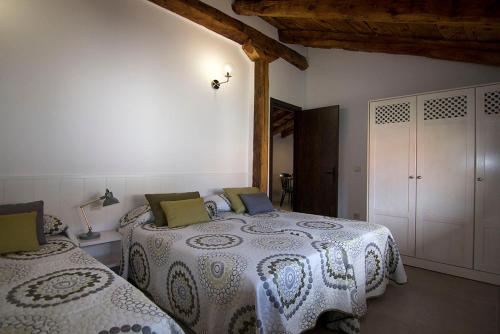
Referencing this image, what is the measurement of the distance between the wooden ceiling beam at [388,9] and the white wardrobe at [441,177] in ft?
3.11

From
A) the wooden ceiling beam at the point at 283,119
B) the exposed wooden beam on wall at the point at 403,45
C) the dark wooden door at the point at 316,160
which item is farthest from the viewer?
the wooden ceiling beam at the point at 283,119

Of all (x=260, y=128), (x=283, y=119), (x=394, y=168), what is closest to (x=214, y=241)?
(x=260, y=128)

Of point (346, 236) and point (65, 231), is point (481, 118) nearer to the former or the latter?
point (346, 236)

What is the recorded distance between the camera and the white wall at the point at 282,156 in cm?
862

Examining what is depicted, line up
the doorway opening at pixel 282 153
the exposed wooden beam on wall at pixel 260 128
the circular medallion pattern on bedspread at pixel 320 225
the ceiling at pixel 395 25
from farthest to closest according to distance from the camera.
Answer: the doorway opening at pixel 282 153
the exposed wooden beam on wall at pixel 260 128
the circular medallion pattern on bedspread at pixel 320 225
the ceiling at pixel 395 25

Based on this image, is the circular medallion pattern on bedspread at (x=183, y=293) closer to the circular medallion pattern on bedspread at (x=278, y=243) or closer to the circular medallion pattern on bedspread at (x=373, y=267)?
the circular medallion pattern on bedspread at (x=278, y=243)

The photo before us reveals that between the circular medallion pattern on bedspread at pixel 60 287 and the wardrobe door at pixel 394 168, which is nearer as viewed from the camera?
the circular medallion pattern on bedspread at pixel 60 287

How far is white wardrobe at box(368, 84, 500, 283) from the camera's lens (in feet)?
8.82

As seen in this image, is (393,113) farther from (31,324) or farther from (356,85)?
(31,324)

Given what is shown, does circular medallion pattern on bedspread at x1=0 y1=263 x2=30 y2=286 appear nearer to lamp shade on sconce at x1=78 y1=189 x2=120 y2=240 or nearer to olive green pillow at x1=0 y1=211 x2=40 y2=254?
olive green pillow at x1=0 y1=211 x2=40 y2=254

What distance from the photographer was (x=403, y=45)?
3465mm

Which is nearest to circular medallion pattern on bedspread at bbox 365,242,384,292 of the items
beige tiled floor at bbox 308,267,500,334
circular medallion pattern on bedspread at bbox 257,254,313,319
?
beige tiled floor at bbox 308,267,500,334

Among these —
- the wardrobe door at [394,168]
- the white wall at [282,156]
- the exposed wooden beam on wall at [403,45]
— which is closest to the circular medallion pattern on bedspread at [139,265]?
the wardrobe door at [394,168]

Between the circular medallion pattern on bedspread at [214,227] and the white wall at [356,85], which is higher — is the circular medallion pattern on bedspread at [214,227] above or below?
below
